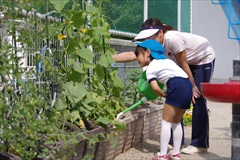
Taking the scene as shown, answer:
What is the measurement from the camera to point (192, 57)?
193 inches

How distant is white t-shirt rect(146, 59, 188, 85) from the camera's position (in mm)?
4352

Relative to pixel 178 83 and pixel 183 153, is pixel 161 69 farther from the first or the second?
pixel 183 153

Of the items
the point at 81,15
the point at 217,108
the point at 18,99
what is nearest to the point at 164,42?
the point at 81,15

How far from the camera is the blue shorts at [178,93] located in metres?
4.35

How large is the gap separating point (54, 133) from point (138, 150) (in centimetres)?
191

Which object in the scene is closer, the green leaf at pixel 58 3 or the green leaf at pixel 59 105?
the green leaf at pixel 58 3

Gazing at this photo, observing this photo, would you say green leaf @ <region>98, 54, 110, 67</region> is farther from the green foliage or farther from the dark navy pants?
the dark navy pants

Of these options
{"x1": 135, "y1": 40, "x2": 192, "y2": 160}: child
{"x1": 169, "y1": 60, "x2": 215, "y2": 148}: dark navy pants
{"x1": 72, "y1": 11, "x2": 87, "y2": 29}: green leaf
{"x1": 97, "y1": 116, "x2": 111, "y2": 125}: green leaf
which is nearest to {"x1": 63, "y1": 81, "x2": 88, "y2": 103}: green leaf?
{"x1": 97, "y1": 116, "x2": 111, "y2": 125}: green leaf

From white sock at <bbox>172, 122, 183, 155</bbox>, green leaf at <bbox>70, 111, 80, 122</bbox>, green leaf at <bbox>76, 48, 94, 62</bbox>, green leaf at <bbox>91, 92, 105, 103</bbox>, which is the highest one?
green leaf at <bbox>76, 48, 94, 62</bbox>

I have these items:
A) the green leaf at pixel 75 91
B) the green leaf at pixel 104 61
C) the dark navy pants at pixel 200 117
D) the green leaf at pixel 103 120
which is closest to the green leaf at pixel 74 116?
the green leaf at pixel 75 91

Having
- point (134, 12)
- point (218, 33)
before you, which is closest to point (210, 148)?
point (134, 12)

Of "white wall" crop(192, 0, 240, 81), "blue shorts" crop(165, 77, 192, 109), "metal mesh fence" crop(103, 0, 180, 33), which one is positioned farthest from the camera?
"white wall" crop(192, 0, 240, 81)

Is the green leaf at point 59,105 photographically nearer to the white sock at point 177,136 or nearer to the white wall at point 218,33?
the white sock at point 177,136

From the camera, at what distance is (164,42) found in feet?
15.7
